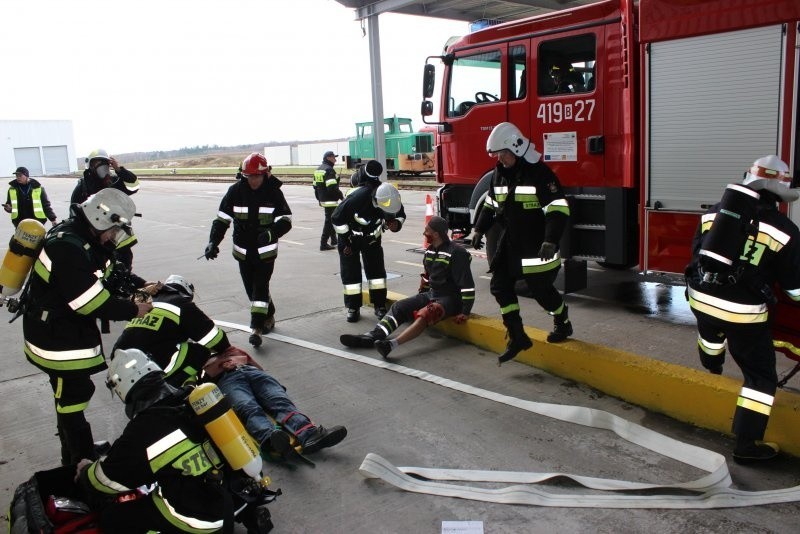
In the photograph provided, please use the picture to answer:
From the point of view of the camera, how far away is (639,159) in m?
6.46

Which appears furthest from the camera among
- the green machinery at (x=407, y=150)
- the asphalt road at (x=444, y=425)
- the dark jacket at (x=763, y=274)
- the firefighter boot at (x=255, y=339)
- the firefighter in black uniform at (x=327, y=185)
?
the green machinery at (x=407, y=150)

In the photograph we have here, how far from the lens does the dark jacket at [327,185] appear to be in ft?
36.2

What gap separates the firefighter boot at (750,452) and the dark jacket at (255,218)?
4.15m

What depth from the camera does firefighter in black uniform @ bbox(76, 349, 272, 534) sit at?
103 inches

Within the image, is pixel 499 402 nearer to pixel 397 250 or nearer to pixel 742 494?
pixel 742 494

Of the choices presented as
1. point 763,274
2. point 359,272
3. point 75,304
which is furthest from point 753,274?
point 359,272

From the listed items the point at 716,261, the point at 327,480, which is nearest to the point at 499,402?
the point at 327,480

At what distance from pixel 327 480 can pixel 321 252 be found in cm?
793

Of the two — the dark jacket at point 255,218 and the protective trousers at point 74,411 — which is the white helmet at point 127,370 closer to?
the protective trousers at point 74,411

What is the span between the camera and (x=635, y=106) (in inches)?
255

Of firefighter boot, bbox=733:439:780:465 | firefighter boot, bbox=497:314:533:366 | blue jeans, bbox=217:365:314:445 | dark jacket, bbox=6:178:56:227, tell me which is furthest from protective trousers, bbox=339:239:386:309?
dark jacket, bbox=6:178:56:227

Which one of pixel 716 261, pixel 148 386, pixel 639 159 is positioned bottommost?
pixel 148 386

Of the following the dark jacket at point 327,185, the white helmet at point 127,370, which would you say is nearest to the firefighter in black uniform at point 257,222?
the white helmet at point 127,370

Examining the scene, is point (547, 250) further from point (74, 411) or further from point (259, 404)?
point (74, 411)
